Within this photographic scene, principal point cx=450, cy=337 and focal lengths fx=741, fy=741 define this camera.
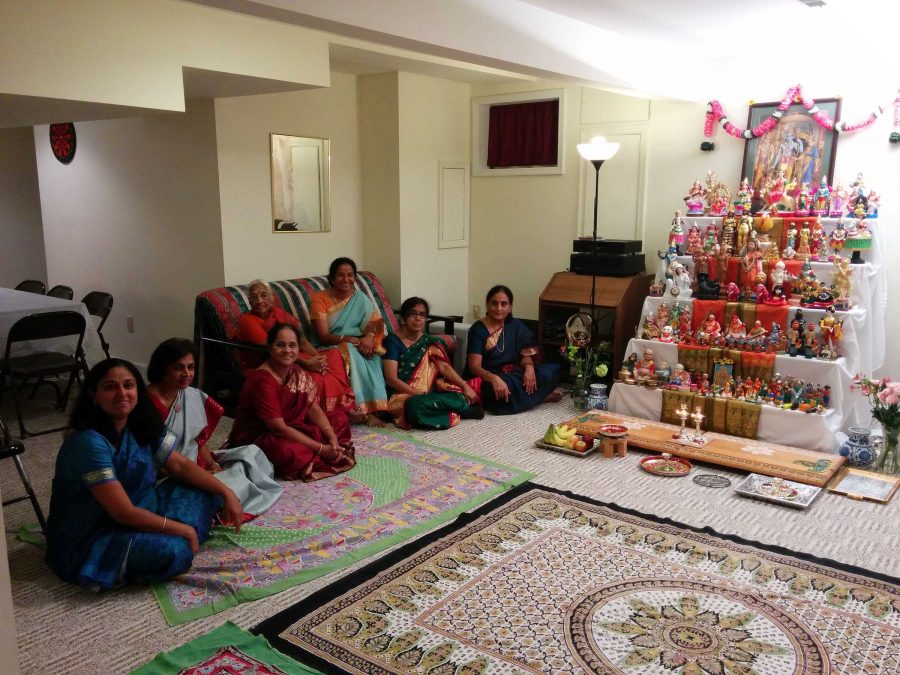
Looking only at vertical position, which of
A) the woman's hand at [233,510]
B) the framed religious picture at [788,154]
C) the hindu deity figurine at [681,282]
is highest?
the framed religious picture at [788,154]

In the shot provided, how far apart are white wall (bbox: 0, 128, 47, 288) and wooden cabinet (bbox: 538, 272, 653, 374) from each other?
5.05 metres

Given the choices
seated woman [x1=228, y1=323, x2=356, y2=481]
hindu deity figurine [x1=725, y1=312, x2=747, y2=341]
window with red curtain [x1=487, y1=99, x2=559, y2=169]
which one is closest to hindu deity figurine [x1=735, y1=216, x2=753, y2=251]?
hindu deity figurine [x1=725, y1=312, x2=747, y2=341]

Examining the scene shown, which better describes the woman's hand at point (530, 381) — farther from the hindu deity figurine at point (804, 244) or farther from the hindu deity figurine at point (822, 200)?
the hindu deity figurine at point (822, 200)

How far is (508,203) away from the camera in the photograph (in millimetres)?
6344

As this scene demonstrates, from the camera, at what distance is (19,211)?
7266 mm

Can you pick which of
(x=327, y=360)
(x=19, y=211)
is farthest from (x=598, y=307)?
(x=19, y=211)

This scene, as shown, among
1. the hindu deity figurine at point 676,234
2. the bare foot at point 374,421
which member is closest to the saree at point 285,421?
the bare foot at point 374,421

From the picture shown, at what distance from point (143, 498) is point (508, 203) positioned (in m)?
4.30

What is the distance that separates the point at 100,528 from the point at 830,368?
149 inches

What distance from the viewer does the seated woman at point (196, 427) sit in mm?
3074

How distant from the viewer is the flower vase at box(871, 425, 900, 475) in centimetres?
385

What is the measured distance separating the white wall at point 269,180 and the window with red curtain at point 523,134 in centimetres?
120

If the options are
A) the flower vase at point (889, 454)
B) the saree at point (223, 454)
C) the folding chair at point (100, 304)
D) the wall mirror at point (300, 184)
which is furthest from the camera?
the folding chair at point (100, 304)

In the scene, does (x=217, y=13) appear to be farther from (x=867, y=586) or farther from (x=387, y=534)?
(x=867, y=586)
